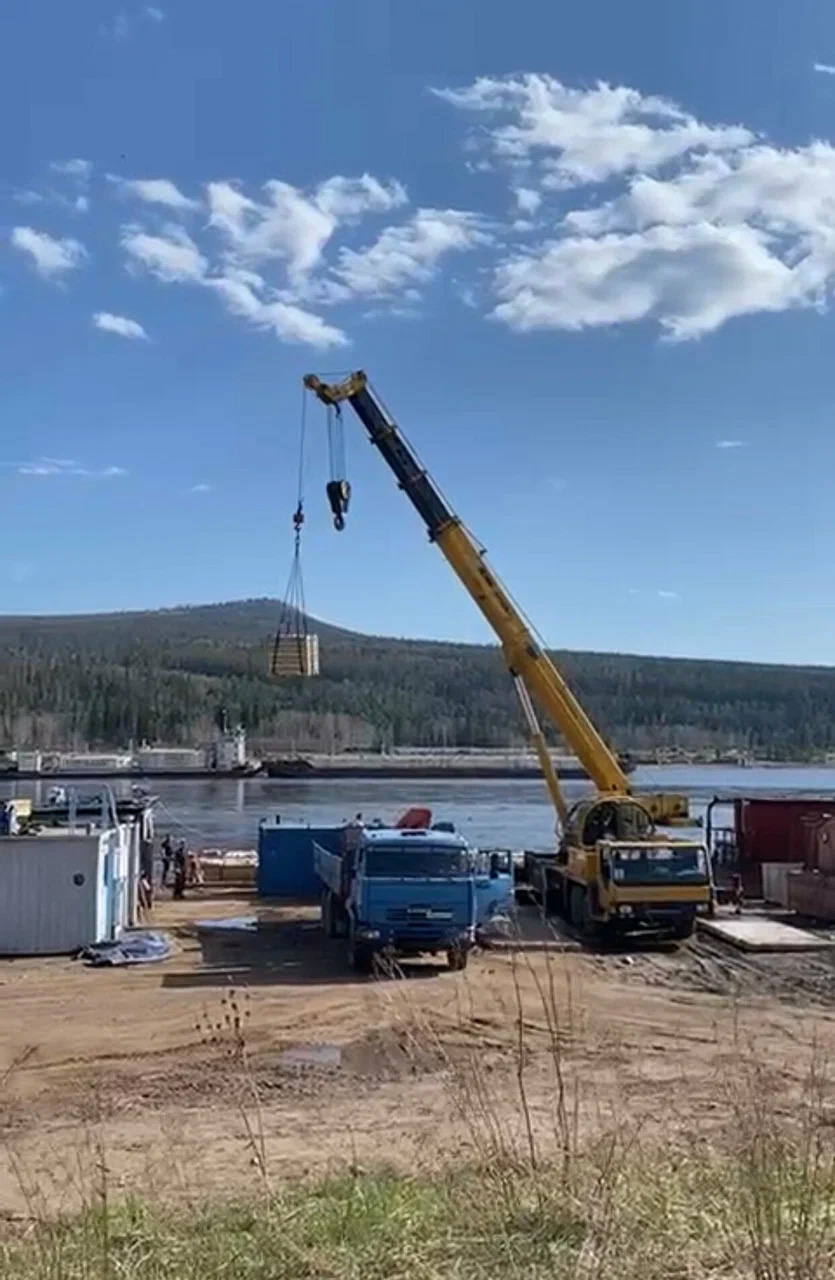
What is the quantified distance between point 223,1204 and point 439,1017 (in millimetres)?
10635

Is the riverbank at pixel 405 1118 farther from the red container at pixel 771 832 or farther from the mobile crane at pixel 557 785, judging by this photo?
the red container at pixel 771 832

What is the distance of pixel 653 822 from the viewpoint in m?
29.3

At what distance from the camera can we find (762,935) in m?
27.1

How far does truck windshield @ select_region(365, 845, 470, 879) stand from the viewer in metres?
23.0

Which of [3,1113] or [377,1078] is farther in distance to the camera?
[377,1078]

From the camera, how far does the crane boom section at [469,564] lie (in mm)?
30922

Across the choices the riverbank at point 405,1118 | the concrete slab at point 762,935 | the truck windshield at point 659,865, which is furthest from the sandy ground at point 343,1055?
the truck windshield at point 659,865

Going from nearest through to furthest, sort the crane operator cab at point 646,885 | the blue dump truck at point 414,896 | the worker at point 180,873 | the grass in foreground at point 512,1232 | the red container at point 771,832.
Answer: the grass in foreground at point 512,1232
the blue dump truck at point 414,896
the crane operator cab at point 646,885
the worker at point 180,873
the red container at point 771,832

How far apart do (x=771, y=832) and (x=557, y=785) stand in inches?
→ 318

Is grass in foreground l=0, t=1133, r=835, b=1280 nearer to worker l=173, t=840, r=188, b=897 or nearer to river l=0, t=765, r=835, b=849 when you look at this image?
river l=0, t=765, r=835, b=849

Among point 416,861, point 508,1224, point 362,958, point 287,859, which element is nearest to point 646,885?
point 416,861

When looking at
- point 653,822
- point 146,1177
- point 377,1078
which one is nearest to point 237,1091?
point 377,1078

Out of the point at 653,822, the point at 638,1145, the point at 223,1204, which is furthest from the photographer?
the point at 653,822

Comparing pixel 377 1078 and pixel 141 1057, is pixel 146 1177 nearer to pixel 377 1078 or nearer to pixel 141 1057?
pixel 377 1078
